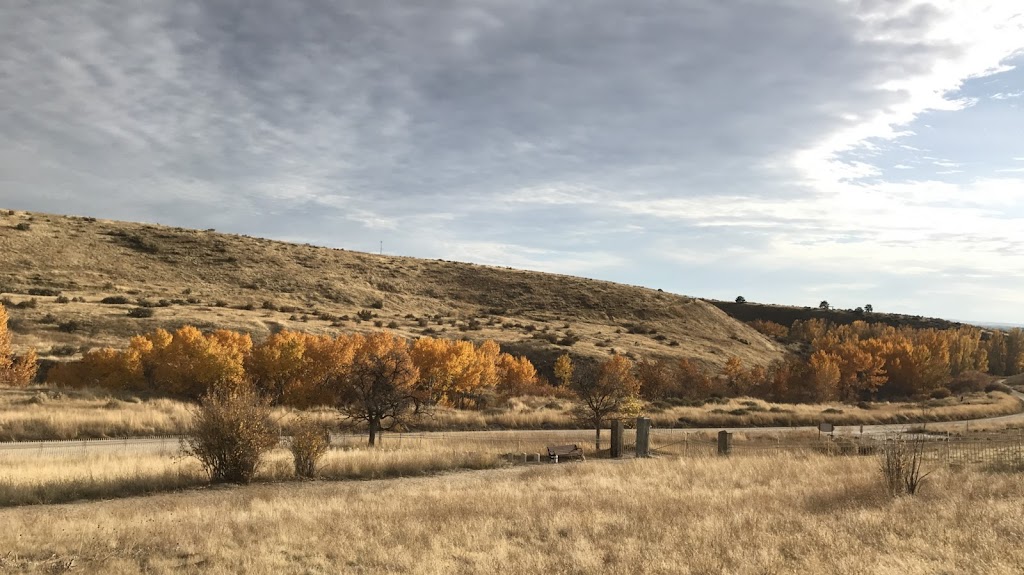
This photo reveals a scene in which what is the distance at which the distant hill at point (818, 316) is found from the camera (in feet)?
572

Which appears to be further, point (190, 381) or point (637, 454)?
point (190, 381)

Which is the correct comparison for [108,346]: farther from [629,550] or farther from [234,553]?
[629,550]

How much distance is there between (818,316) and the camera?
179 m

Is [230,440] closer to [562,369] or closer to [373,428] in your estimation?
[373,428]

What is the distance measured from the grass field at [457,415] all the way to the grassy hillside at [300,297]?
2038cm

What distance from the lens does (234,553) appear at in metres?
10.2

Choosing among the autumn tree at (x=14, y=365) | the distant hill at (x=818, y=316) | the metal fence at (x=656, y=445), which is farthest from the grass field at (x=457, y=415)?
the distant hill at (x=818, y=316)

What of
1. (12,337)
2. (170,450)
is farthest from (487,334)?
(170,450)

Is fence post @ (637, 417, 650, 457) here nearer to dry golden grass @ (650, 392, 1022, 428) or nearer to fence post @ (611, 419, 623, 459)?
fence post @ (611, 419, 623, 459)

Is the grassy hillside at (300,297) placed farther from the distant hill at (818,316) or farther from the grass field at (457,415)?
the distant hill at (818,316)

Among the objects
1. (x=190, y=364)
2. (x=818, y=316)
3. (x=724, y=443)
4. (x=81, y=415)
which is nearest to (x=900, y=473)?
(x=724, y=443)

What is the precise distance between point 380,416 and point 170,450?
27.1ft

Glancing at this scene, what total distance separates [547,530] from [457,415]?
98.0 ft

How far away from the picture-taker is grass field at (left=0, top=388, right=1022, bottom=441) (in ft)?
97.2
